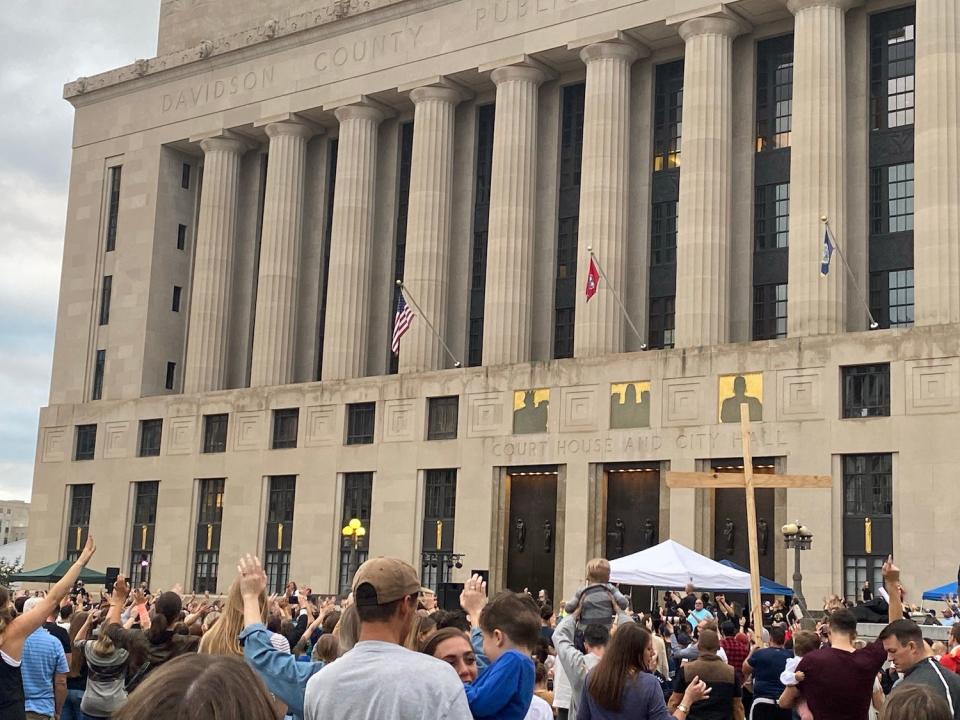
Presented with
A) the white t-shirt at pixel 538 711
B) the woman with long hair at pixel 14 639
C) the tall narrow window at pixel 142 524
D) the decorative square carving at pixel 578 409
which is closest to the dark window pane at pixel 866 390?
the decorative square carving at pixel 578 409

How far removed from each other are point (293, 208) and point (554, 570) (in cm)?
2202

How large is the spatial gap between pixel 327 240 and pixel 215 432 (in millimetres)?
10325

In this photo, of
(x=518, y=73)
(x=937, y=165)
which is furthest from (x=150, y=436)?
(x=937, y=165)

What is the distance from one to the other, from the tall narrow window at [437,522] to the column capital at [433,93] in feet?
52.7

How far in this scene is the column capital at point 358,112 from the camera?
55844 millimetres

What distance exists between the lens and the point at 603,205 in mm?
47812

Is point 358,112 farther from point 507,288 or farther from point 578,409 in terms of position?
point 578,409

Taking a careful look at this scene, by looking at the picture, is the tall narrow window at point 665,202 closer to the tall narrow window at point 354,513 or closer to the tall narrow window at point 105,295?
the tall narrow window at point 354,513

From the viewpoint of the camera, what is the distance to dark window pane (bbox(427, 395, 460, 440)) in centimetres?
4884

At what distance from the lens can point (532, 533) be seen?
46469 mm

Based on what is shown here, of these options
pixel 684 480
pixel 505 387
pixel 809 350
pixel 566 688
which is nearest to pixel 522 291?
pixel 505 387

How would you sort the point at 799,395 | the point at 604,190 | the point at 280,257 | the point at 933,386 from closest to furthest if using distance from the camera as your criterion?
the point at 933,386 → the point at 799,395 → the point at 604,190 → the point at 280,257

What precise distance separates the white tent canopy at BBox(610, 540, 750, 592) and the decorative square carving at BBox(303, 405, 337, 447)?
2471 centimetres

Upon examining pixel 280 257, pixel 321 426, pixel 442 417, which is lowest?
pixel 321 426
